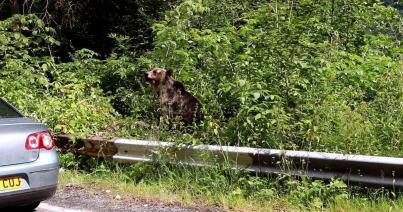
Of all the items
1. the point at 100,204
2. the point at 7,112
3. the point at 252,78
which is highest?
the point at 252,78

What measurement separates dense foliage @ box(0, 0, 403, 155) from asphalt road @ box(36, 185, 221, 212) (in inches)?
44.2

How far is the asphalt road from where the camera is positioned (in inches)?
223

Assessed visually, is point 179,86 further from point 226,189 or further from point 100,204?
point 100,204

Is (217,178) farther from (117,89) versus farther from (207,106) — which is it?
(117,89)

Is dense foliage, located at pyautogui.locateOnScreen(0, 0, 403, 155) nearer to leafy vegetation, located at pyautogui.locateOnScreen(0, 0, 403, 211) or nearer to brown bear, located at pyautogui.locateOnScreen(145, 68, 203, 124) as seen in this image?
Answer: leafy vegetation, located at pyautogui.locateOnScreen(0, 0, 403, 211)

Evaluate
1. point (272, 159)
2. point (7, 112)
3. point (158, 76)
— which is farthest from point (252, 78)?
point (7, 112)

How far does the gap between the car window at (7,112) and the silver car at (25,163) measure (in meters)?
0.02

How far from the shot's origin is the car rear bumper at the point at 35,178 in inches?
194

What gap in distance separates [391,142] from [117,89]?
5.33m

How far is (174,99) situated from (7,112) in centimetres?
267

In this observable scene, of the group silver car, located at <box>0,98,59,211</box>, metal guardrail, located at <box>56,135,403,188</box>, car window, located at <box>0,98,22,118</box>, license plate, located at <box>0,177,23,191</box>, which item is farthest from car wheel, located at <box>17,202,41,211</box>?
metal guardrail, located at <box>56,135,403,188</box>

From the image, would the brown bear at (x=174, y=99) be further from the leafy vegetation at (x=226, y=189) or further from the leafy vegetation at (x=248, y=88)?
the leafy vegetation at (x=226, y=189)

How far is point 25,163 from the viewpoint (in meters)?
5.12

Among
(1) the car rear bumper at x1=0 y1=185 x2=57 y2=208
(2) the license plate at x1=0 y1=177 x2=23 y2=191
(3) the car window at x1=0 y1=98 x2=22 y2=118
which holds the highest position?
(3) the car window at x1=0 y1=98 x2=22 y2=118
